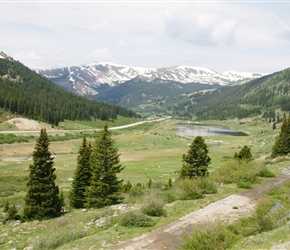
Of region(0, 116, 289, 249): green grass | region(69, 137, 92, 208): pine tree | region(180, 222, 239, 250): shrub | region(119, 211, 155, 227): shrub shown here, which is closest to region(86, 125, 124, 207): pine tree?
region(0, 116, 289, 249): green grass

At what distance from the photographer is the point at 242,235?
72.8ft

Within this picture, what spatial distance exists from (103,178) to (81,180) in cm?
471

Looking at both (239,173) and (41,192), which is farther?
(239,173)

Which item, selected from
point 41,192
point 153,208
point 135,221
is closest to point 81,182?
point 41,192

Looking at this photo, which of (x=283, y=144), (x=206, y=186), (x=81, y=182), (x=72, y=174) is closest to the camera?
(x=206, y=186)

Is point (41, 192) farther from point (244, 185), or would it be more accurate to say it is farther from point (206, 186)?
point (244, 185)

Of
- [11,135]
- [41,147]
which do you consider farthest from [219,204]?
[11,135]

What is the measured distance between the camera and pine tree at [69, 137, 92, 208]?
38.6m

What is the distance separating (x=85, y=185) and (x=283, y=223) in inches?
958

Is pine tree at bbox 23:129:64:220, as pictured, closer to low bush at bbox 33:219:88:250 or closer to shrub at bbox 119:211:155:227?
low bush at bbox 33:219:88:250

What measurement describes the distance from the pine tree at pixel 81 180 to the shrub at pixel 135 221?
1418 centimetres

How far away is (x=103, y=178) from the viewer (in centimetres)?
3578

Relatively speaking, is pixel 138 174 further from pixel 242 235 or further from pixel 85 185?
pixel 242 235

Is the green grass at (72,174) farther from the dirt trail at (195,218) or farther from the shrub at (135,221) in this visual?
the dirt trail at (195,218)
